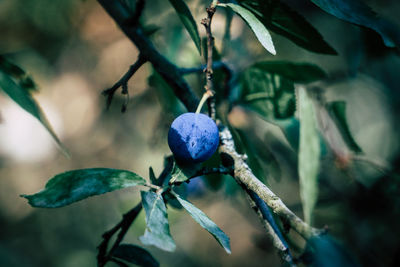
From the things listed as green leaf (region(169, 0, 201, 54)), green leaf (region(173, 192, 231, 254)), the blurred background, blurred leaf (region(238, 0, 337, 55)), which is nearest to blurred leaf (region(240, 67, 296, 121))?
blurred leaf (region(238, 0, 337, 55))

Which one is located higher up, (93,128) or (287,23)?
(93,128)

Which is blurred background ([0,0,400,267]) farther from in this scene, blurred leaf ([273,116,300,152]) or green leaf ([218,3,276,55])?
green leaf ([218,3,276,55])

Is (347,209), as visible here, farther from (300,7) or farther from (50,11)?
(50,11)

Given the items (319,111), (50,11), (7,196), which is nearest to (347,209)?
(319,111)

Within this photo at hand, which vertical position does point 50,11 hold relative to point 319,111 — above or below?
above

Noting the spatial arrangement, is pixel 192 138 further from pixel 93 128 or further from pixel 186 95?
pixel 93 128

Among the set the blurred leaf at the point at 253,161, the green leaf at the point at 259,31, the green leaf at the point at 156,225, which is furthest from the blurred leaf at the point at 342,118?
the green leaf at the point at 156,225

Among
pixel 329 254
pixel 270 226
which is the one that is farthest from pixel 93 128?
pixel 329 254
